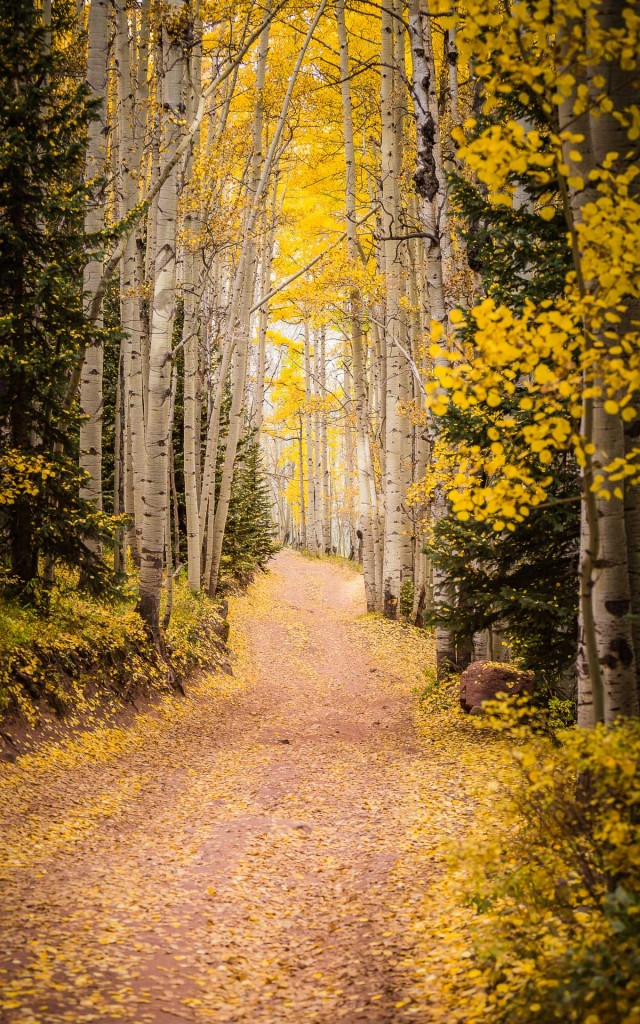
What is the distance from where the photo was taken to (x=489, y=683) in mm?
7738

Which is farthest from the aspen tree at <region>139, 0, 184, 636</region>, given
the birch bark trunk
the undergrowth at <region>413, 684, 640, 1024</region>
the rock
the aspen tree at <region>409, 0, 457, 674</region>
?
the birch bark trunk

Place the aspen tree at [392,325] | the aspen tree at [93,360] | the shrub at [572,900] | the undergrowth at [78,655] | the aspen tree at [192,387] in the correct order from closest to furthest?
→ the shrub at [572,900]
the undergrowth at [78,655]
the aspen tree at [93,360]
the aspen tree at [192,387]
the aspen tree at [392,325]

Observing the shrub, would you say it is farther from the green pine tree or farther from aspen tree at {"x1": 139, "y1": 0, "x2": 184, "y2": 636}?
aspen tree at {"x1": 139, "y1": 0, "x2": 184, "y2": 636}

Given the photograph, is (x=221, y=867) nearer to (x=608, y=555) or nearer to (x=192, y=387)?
(x=608, y=555)

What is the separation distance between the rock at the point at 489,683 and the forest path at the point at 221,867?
2.56 ft

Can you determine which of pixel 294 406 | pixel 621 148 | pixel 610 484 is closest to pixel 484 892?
pixel 610 484

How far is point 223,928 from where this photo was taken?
417 centimetres

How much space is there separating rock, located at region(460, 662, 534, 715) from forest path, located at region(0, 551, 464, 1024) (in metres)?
0.78

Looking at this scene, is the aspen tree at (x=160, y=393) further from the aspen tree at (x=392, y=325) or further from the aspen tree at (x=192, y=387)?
the aspen tree at (x=392, y=325)

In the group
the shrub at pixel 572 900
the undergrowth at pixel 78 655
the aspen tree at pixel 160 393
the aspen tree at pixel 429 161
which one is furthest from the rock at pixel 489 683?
the aspen tree at pixel 160 393

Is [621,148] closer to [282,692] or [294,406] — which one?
[282,692]

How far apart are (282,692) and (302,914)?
6396 millimetres

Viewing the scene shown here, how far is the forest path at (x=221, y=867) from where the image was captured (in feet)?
11.2

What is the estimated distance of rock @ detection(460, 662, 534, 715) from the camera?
297 inches
